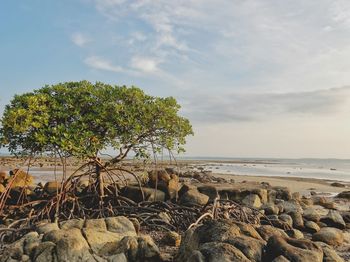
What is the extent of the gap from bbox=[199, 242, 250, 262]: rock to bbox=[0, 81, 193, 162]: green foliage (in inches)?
221

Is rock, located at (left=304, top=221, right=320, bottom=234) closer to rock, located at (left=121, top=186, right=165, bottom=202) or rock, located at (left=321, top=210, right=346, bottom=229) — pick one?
rock, located at (left=321, top=210, right=346, bottom=229)

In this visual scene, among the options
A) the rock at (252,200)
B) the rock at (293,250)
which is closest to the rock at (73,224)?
the rock at (293,250)

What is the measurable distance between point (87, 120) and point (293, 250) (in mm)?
7358

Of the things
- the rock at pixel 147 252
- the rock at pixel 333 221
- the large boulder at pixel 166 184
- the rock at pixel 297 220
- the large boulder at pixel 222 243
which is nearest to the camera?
the large boulder at pixel 222 243

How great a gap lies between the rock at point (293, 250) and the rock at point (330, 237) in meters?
5.15

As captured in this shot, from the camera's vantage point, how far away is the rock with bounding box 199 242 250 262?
779 centimetres

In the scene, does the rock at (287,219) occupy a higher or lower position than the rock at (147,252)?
higher

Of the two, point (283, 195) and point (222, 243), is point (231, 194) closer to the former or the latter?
point (283, 195)

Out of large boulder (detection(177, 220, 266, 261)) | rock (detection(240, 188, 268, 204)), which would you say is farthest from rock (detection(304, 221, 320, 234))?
large boulder (detection(177, 220, 266, 261))

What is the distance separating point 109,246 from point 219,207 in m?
5.15

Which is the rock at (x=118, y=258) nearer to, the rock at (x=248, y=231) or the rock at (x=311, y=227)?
the rock at (x=248, y=231)

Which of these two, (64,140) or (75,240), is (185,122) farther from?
(75,240)

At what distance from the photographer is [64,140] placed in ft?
40.2

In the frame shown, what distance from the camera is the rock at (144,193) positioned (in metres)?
15.9
